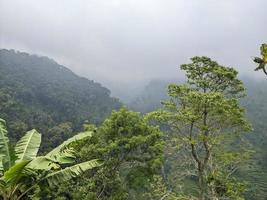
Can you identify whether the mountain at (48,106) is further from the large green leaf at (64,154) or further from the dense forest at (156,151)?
the large green leaf at (64,154)

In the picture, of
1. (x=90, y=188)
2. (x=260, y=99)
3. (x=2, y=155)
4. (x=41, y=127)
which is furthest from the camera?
(x=260, y=99)

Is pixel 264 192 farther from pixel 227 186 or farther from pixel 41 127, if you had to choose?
pixel 227 186

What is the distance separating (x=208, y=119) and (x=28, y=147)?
30.0 feet

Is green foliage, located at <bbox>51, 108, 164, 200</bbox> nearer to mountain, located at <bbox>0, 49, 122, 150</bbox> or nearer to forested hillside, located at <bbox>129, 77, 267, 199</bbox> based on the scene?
forested hillside, located at <bbox>129, 77, 267, 199</bbox>

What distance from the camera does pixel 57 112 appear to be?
73.0m

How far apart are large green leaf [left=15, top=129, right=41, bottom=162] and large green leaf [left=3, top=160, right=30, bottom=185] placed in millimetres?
1051

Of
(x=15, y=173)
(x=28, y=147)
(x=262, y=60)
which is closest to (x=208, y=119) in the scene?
(x=262, y=60)

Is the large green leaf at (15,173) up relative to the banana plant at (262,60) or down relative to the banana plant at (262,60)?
down

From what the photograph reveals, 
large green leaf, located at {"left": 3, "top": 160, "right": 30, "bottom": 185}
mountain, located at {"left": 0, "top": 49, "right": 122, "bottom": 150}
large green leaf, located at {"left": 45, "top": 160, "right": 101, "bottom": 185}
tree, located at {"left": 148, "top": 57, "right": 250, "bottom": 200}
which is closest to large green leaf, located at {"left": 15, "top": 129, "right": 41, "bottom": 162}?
large green leaf, located at {"left": 45, "top": 160, "right": 101, "bottom": 185}

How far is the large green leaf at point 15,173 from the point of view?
9988 mm

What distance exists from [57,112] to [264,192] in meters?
36.3

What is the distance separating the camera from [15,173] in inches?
Answer: 408

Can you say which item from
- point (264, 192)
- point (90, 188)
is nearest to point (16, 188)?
point (90, 188)

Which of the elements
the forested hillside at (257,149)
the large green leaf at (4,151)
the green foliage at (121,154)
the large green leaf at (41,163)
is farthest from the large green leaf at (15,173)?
the forested hillside at (257,149)
